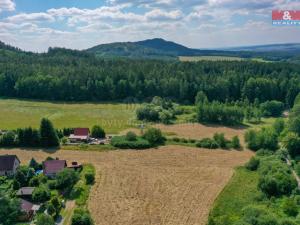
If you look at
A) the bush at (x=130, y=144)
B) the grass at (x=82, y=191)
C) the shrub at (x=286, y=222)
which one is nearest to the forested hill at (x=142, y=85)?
the bush at (x=130, y=144)

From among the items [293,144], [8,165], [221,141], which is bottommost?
[221,141]

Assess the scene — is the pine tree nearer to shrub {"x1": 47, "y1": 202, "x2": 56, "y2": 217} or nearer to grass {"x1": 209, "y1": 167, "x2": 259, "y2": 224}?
shrub {"x1": 47, "y1": 202, "x2": 56, "y2": 217}

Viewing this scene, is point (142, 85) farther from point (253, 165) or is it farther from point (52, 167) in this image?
point (52, 167)

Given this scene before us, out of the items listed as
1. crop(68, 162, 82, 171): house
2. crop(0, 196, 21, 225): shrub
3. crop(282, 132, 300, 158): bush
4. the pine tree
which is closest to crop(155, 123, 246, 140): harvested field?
crop(282, 132, 300, 158): bush

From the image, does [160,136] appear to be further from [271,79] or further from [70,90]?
[271,79]

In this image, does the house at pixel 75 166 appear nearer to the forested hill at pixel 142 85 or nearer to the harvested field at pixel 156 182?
the harvested field at pixel 156 182

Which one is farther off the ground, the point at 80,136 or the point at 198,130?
the point at 80,136

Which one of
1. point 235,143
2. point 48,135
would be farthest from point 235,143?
point 48,135

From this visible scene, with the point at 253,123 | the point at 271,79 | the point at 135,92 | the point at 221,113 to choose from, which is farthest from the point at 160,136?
the point at 271,79
